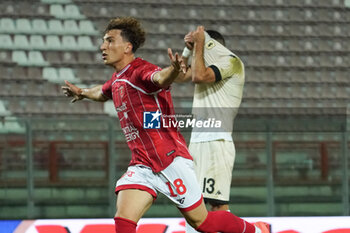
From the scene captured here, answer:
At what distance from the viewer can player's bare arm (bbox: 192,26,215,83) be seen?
3.22 m

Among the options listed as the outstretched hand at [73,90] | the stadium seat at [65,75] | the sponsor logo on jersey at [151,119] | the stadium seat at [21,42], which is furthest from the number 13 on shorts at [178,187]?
the stadium seat at [21,42]

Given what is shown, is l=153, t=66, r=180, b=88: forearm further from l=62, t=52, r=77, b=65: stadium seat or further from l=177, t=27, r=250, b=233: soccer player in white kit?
l=62, t=52, r=77, b=65: stadium seat

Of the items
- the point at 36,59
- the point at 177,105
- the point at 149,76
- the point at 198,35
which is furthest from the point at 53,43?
the point at 149,76

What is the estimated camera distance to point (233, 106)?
3660 millimetres

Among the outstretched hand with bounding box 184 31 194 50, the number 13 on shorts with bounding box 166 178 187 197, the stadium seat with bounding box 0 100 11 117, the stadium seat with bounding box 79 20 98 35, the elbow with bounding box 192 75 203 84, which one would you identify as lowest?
the number 13 on shorts with bounding box 166 178 187 197

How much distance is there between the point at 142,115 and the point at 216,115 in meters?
0.71

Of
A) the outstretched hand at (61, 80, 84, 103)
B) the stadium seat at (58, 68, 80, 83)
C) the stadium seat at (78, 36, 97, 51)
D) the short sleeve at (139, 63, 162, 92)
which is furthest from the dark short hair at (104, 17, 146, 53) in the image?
the stadium seat at (78, 36, 97, 51)

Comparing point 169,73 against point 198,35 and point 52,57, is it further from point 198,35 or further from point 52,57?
point 52,57

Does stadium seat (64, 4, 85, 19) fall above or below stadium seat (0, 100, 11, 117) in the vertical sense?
above

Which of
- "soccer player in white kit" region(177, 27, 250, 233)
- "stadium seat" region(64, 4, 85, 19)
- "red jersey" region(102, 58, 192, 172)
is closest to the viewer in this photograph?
"red jersey" region(102, 58, 192, 172)

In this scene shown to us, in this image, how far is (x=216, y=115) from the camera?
357cm

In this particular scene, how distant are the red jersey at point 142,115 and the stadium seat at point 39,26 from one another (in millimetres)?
5415

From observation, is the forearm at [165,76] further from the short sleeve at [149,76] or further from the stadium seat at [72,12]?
the stadium seat at [72,12]

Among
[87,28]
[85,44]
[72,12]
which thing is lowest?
[85,44]
